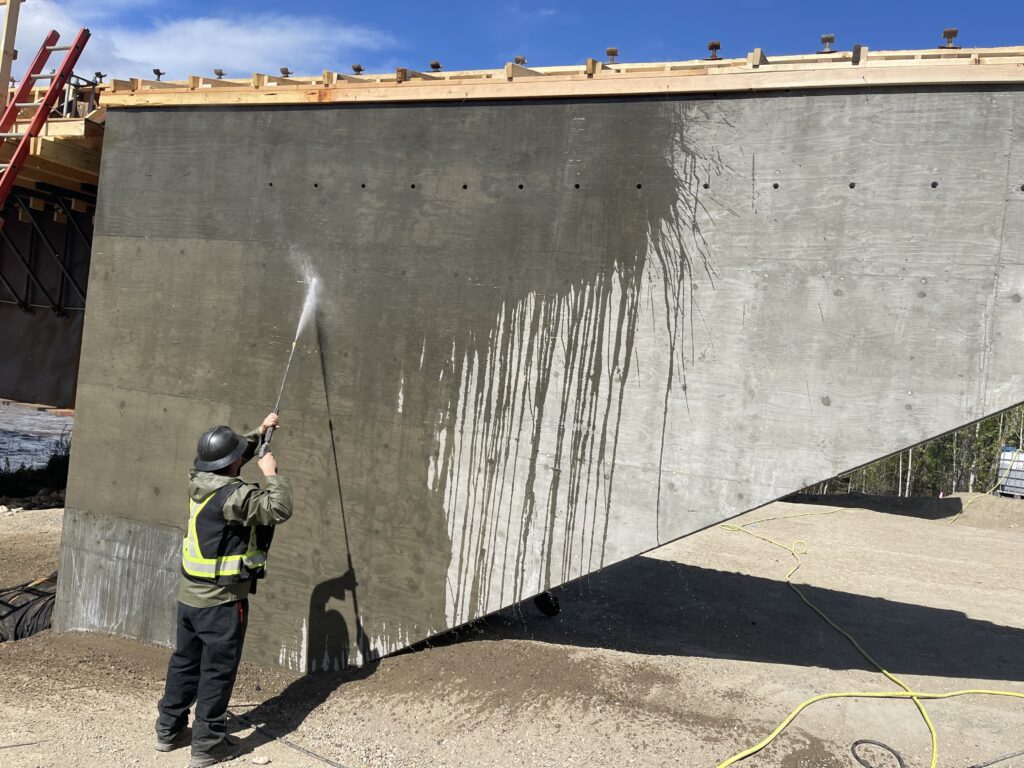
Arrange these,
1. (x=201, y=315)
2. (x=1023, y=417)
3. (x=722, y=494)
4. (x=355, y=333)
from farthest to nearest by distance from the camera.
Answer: (x=1023, y=417)
(x=201, y=315)
(x=355, y=333)
(x=722, y=494)

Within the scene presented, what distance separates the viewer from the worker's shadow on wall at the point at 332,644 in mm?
5164

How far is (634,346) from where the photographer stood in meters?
4.67

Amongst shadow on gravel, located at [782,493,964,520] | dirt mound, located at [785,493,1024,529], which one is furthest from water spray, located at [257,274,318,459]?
dirt mound, located at [785,493,1024,529]

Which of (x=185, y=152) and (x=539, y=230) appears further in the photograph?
(x=185, y=152)

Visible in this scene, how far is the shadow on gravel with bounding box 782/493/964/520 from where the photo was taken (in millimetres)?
16906

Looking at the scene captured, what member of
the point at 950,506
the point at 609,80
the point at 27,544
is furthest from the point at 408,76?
the point at 950,506

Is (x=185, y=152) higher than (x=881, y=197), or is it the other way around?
(x=185, y=152)

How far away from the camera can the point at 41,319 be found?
30.7 ft

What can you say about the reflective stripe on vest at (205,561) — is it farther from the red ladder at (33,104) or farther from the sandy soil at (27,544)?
the sandy soil at (27,544)

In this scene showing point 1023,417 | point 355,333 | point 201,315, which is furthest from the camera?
point 1023,417

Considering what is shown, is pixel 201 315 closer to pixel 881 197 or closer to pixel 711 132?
pixel 711 132

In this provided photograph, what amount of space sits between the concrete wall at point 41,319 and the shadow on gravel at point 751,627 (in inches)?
263

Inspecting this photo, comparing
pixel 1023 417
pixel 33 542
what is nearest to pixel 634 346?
pixel 33 542

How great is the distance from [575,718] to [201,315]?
165 inches
